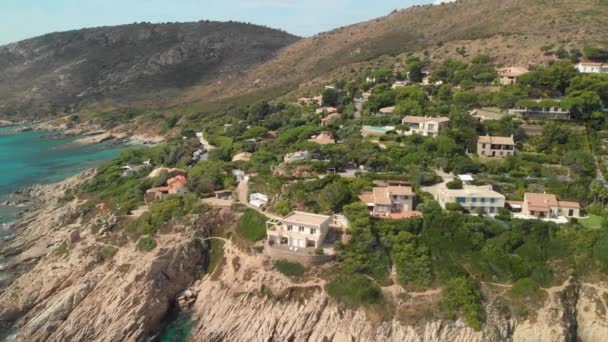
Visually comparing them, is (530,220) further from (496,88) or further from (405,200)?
(496,88)

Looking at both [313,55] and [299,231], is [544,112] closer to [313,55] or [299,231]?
[299,231]

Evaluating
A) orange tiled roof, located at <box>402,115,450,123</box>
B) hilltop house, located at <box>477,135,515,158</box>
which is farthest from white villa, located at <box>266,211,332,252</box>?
orange tiled roof, located at <box>402,115,450,123</box>

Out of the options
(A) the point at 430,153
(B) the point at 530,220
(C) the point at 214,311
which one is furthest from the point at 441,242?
(C) the point at 214,311

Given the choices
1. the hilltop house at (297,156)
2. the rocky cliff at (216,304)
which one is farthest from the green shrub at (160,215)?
the hilltop house at (297,156)

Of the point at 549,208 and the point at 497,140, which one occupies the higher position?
the point at 497,140

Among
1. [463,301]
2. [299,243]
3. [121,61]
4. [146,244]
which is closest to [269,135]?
[146,244]

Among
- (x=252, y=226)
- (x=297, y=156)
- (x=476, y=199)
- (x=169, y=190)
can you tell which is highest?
(x=297, y=156)

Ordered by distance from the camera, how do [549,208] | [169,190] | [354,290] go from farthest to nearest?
[169,190]
[549,208]
[354,290]
